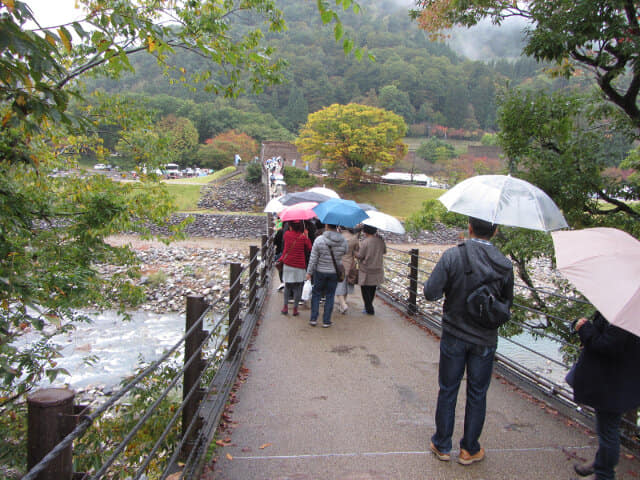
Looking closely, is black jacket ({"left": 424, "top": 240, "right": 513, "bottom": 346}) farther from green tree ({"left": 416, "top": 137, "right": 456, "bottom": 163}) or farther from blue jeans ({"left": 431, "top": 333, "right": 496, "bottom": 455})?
green tree ({"left": 416, "top": 137, "right": 456, "bottom": 163})

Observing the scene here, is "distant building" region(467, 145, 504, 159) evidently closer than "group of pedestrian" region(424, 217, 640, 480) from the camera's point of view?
No

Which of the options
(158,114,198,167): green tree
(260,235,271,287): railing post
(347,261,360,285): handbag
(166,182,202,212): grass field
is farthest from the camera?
(158,114,198,167): green tree

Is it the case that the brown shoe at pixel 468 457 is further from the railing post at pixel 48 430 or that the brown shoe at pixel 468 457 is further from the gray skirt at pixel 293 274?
the gray skirt at pixel 293 274

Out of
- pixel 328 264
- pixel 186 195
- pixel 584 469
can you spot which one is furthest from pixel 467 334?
pixel 186 195

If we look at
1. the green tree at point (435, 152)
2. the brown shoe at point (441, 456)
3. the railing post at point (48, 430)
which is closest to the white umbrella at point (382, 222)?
the brown shoe at point (441, 456)

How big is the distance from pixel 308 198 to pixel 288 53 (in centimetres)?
11682

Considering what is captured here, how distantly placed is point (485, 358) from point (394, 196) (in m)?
44.5

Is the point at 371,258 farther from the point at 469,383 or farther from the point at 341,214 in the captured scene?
the point at 469,383

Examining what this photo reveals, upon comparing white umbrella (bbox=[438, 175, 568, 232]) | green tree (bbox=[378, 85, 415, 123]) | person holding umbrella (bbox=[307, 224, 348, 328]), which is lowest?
person holding umbrella (bbox=[307, 224, 348, 328])

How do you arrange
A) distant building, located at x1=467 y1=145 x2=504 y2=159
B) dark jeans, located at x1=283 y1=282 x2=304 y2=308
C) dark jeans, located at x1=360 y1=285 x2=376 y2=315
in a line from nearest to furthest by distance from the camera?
1. dark jeans, located at x1=283 y1=282 x2=304 y2=308
2. dark jeans, located at x1=360 y1=285 x2=376 y2=315
3. distant building, located at x1=467 y1=145 x2=504 y2=159

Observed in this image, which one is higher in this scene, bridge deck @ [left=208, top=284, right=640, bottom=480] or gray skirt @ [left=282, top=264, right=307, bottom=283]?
gray skirt @ [left=282, top=264, right=307, bottom=283]

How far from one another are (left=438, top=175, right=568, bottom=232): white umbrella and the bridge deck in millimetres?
1680

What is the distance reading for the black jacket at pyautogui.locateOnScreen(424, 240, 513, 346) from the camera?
9.22ft

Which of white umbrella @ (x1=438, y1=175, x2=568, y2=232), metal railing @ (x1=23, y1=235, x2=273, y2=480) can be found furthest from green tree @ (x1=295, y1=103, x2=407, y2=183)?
white umbrella @ (x1=438, y1=175, x2=568, y2=232)
